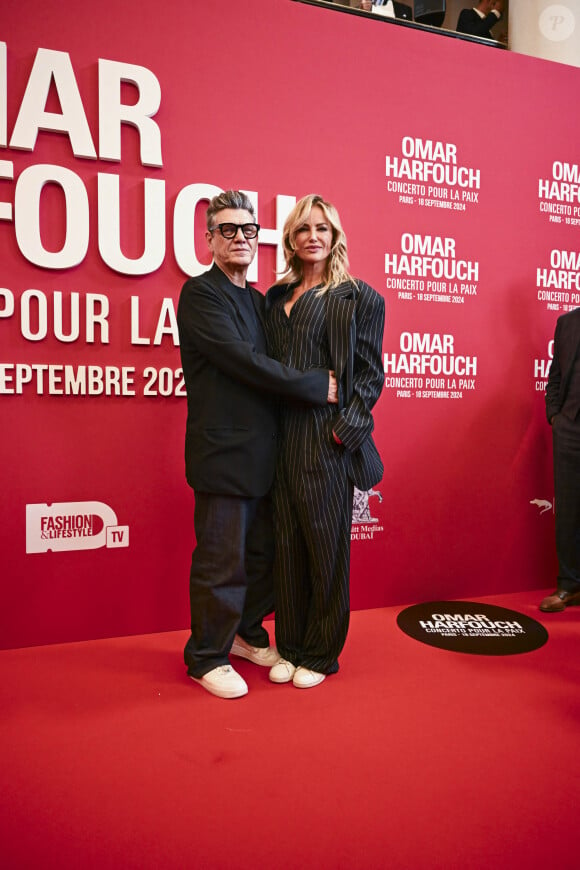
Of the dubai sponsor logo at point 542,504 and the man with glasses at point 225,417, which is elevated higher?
the man with glasses at point 225,417

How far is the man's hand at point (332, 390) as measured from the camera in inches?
85.0

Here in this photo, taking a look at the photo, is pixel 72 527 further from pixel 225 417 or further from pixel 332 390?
pixel 332 390

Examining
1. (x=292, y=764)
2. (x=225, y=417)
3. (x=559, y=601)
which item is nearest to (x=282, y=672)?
(x=292, y=764)

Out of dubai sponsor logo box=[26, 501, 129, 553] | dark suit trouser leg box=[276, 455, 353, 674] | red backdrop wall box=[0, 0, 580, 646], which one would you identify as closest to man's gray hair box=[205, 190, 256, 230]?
red backdrop wall box=[0, 0, 580, 646]

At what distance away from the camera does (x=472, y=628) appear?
2.85 metres

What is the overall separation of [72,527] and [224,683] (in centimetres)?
95

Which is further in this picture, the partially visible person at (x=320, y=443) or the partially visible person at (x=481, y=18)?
the partially visible person at (x=481, y=18)

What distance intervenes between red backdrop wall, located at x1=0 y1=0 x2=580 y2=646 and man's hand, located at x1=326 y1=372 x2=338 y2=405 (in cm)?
85

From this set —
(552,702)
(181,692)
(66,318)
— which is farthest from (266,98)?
(552,702)

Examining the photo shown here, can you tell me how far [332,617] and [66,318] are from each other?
1.61 m

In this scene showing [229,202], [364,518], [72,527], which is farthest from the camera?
[364,518]

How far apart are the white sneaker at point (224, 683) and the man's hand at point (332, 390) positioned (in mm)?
1019

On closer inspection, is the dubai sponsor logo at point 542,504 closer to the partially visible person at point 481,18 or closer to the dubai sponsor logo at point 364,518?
the dubai sponsor logo at point 364,518

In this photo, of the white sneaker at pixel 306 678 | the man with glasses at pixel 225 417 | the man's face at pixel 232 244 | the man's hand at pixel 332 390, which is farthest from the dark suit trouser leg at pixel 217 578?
the man's face at pixel 232 244
